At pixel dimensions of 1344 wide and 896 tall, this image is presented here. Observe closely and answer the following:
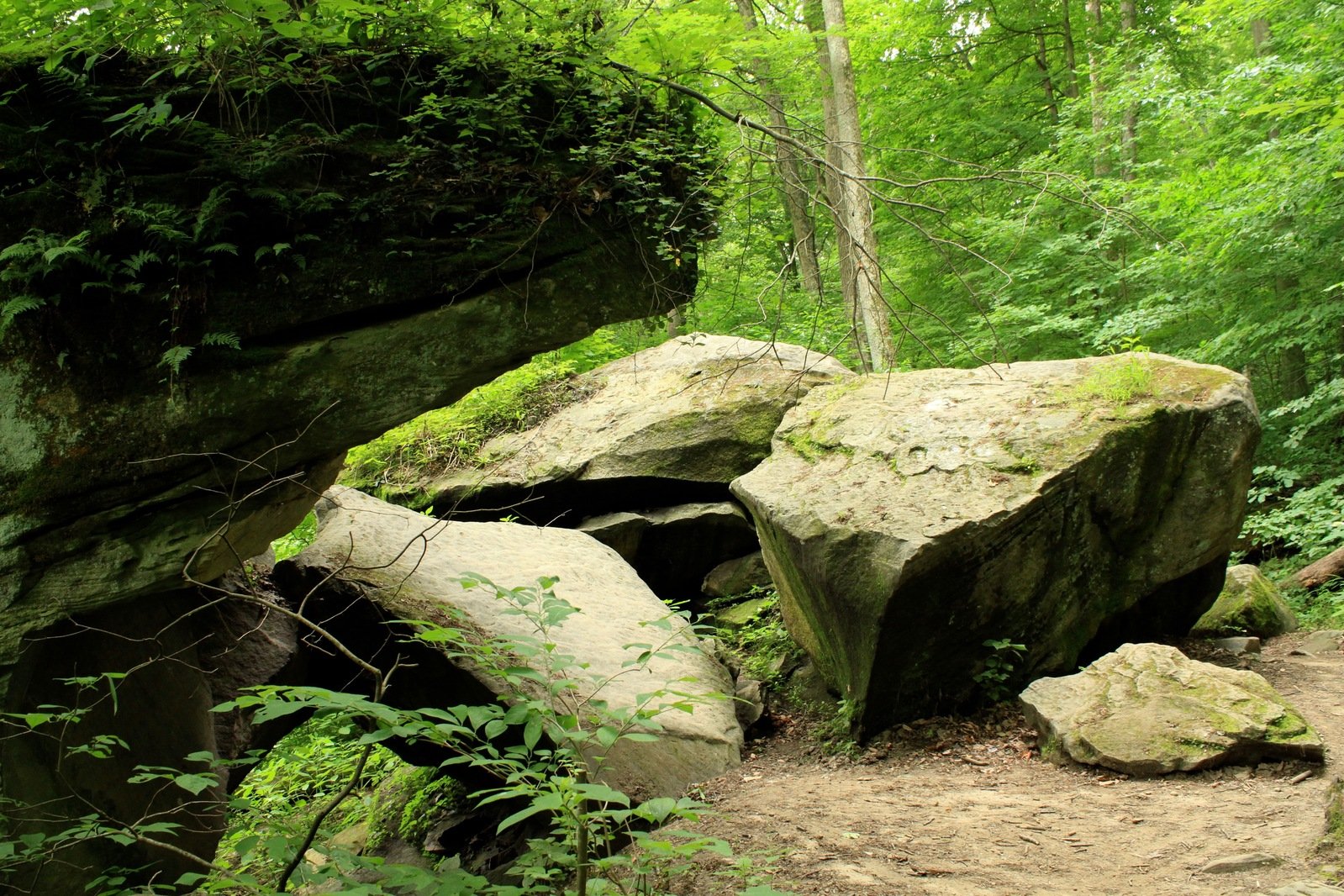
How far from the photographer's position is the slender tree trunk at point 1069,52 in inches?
599

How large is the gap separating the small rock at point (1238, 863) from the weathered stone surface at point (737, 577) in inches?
216

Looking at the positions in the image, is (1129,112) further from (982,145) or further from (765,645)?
(765,645)

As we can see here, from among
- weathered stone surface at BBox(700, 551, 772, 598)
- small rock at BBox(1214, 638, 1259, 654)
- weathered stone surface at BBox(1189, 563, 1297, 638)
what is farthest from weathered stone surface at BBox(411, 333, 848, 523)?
small rock at BBox(1214, 638, 1259, 654)

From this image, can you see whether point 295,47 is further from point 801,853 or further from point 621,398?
point 621,398

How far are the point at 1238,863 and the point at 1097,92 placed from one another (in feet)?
42.6

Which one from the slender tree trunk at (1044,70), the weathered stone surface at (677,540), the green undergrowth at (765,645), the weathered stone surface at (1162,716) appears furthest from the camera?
the slender tree trunk at (1044,70)

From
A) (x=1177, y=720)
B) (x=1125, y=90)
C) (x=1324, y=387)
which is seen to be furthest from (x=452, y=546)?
(x=1125, y=90)

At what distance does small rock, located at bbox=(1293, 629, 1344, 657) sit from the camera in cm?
695

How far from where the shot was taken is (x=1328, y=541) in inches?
372

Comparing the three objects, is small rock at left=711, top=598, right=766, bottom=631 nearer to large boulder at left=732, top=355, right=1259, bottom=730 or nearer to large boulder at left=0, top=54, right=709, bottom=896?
large boulder at left=732, top=355, right=1259, bottom=730

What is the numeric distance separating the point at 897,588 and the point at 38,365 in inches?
195

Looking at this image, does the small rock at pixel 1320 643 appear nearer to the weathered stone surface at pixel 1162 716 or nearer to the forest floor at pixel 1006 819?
the forest floor at pixel 1006 819

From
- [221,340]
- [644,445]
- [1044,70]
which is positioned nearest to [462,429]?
[644,445]

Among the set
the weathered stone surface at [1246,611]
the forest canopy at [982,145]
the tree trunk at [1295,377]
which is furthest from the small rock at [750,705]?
the tree trunk at [1295,377]
